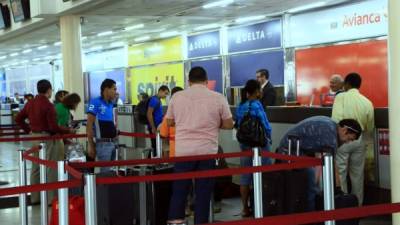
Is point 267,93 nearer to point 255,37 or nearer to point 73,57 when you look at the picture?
point 73,57

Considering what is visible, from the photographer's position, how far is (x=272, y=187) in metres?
5.46

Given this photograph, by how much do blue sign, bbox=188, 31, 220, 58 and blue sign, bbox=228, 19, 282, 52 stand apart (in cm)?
70

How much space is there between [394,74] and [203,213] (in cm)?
192

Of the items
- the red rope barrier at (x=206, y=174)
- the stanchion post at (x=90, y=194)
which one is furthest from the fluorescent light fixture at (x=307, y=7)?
the stanchion post at (x=90, y=194)

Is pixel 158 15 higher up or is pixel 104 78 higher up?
pixel 158 15

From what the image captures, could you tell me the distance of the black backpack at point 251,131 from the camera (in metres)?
6.13

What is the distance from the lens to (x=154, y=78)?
2041 centimetres

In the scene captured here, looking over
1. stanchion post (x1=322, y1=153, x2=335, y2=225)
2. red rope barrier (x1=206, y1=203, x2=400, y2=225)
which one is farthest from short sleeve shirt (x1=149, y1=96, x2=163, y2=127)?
red rope barrier (x1=206, y1=203, x2=400, y2=225)

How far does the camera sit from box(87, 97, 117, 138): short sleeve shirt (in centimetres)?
683

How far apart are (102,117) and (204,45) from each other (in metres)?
10.9

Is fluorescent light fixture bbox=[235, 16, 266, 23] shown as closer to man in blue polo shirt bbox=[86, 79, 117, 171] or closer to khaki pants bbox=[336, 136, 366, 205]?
man in blue polo shirt bbox=[86, 79, 117, 171]

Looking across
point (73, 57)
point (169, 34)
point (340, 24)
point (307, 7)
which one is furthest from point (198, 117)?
point (169, 34)

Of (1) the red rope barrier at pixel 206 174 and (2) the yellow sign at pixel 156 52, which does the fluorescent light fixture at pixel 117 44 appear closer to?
(2) the yellow sign at pixel 156 52

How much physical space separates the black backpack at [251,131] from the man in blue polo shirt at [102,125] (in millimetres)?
1624
